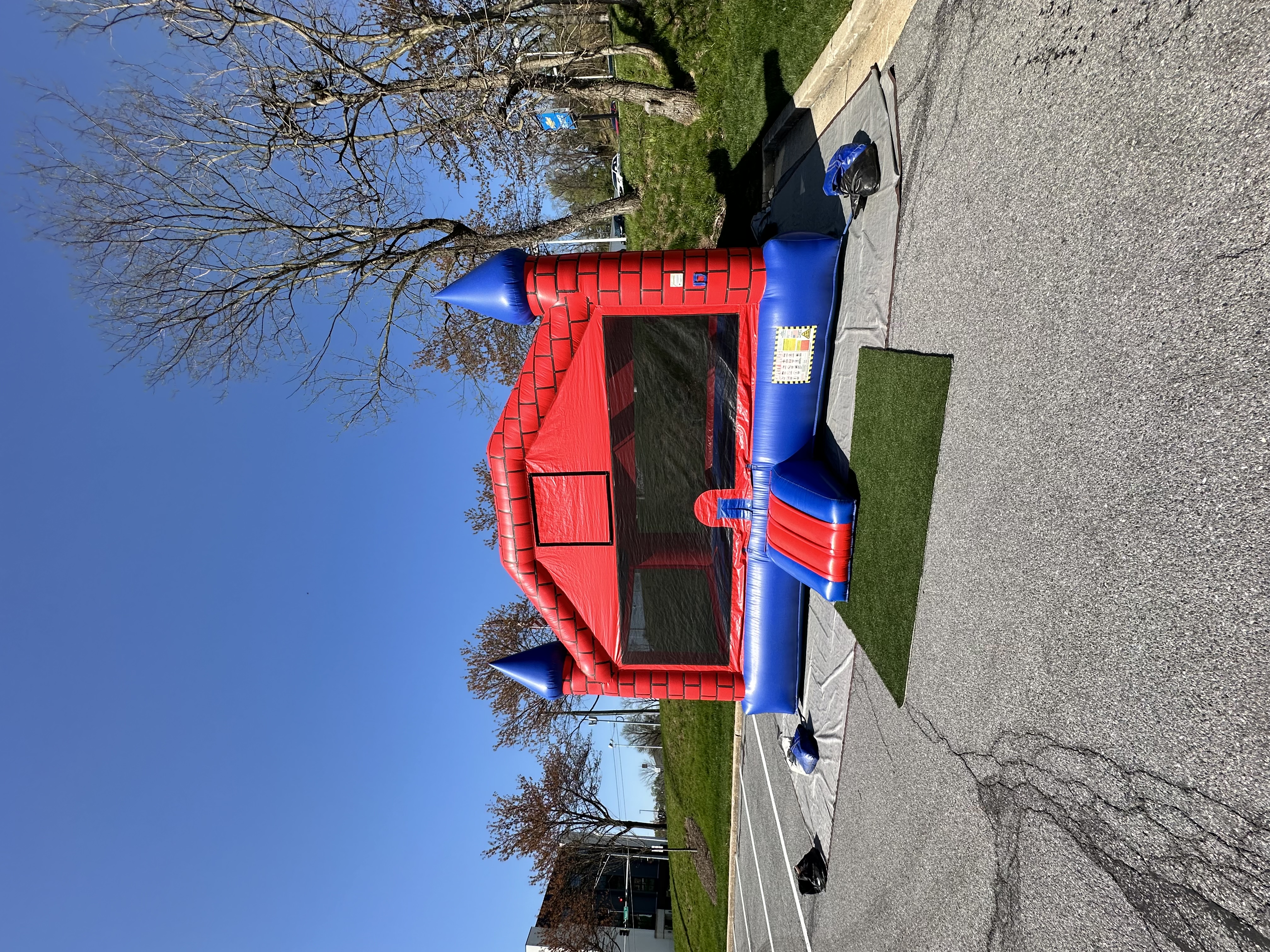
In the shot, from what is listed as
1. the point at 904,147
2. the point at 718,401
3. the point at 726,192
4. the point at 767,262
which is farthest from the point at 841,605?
the point at 726,192

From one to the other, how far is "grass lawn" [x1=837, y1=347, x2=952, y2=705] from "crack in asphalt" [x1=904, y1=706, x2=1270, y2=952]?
3.65 feet

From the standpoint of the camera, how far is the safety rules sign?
5184mm

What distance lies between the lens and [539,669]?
6441 mm

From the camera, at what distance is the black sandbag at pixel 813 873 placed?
18.6ft

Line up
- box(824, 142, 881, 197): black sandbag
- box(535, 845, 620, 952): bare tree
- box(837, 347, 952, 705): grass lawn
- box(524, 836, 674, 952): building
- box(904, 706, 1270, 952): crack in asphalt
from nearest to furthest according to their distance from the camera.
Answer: box(904, 706, 1270, 952): crack in asphalt, box(837, 347, 952, 705): grass lawn, box(824, 142, 881, 197): black sandbag, box(535, 845, 620, 952): bare tree, box(524, 836, 674, 952): building

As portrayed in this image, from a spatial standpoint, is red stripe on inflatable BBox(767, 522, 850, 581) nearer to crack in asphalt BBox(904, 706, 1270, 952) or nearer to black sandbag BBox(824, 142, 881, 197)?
crack in asphalt BBox(904, 706, 1270, 952)

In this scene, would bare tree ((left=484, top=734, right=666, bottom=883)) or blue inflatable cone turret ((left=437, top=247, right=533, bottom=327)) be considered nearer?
blue inflatable cone turret ((left=437, top=247, right=533, bottom=327))

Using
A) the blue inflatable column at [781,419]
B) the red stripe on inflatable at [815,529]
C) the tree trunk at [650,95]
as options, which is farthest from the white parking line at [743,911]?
the tree trunk at [650,95]

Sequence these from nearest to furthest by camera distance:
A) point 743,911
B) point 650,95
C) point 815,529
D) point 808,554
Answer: point 815,529
point 808,554
point 650,95
point 743,911

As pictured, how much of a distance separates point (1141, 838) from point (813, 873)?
12.9 feet

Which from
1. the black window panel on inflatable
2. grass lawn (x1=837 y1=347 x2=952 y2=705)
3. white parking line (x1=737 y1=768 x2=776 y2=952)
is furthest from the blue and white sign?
white parking line (x1=737 y1=768 x2=776 y2=952)

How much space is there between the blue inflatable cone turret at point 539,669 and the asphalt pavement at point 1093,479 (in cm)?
352

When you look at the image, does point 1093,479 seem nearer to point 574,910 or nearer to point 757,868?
point 757,868

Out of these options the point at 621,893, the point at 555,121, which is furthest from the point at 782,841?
the point at 621,893
